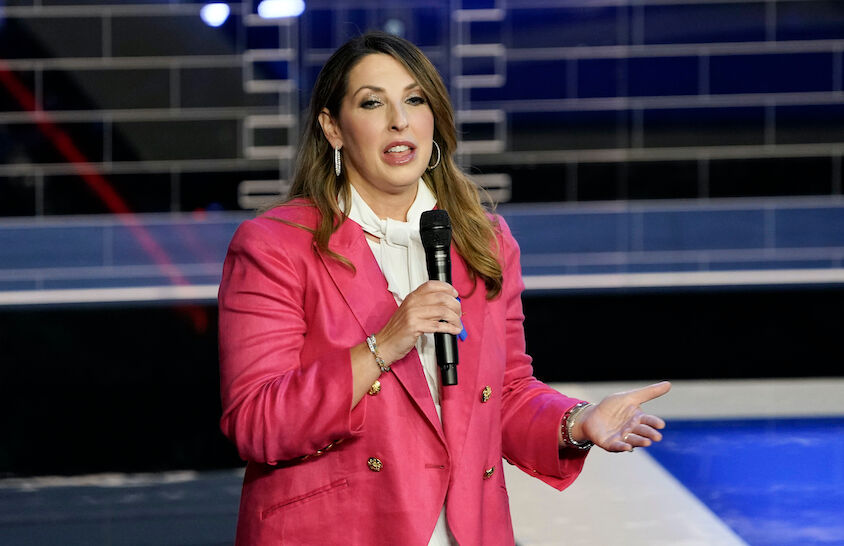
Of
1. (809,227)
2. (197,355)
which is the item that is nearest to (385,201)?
(197,355)

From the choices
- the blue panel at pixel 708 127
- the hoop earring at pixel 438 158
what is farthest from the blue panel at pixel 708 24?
the hoop earring at pixel 438 158

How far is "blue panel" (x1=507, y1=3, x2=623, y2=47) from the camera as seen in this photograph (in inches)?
286

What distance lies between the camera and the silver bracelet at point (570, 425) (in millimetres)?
1575

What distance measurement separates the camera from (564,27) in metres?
7.29

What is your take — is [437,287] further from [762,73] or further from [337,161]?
[762,73]

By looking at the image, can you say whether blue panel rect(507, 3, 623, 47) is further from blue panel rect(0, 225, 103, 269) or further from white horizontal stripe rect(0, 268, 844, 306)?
blue panel rect(0, 225, 103, 269)

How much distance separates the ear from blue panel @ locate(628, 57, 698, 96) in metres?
5.87

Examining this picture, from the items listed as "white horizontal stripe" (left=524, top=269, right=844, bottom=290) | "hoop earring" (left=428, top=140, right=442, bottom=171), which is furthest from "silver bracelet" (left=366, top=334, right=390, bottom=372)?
"white horizontal stripe" (left=524, top=269, right=844, bottom=290)

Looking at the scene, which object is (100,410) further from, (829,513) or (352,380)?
(352,380)

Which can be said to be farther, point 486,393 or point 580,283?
point 580,283

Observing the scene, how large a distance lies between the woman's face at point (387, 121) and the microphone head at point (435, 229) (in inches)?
3.8

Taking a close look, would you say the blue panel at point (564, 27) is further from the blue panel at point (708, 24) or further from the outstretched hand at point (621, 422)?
the outstretched hand at point (621, 422)

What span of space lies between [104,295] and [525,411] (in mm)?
3794

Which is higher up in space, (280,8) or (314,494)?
(280,8)
